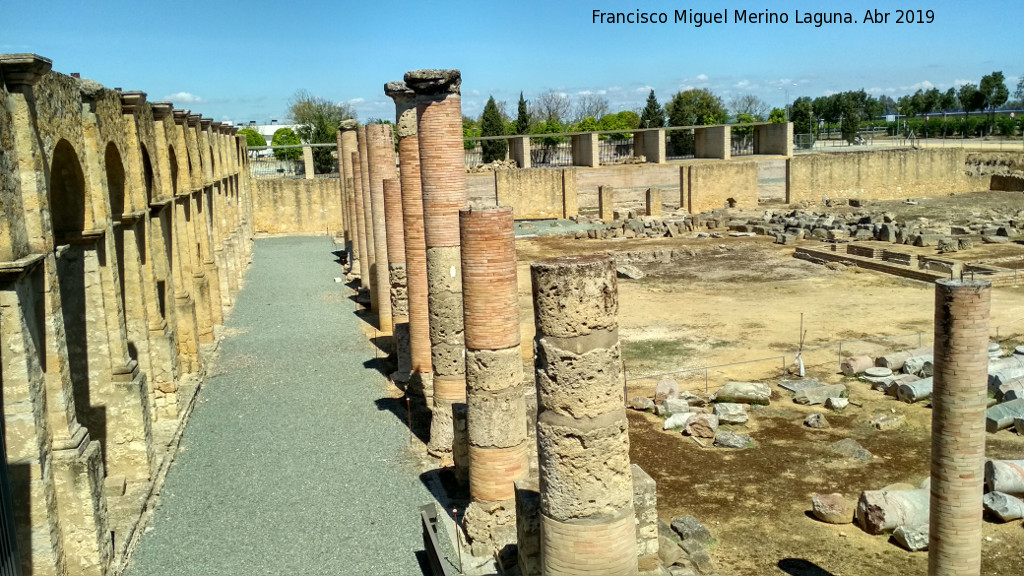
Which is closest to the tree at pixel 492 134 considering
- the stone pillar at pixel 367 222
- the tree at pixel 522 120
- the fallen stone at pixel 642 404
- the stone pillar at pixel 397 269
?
the tree at pixel 522 120

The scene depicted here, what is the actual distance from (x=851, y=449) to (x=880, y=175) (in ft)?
114

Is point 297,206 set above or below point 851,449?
above

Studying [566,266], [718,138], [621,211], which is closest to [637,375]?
[566,266]

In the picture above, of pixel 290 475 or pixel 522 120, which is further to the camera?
pixel 522 120

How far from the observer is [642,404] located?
523 inches

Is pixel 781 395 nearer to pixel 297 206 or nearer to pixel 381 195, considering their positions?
pixel 381 195

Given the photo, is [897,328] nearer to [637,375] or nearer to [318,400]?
[637,375]

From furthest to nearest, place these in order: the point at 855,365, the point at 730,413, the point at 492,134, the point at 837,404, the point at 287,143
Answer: the point at 287,143, the point at 492,134, the point at 855,365, the point at 837,404, the point at 730,413

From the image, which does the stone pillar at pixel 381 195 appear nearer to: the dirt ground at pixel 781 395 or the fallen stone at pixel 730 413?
the dirt ground at pixel 781 395

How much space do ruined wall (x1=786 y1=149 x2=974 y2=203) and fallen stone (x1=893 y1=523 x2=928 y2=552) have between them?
33.8 meters

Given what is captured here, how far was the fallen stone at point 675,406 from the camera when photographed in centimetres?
1291

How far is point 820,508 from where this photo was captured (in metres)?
9.39

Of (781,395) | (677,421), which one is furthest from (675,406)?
(781,395)

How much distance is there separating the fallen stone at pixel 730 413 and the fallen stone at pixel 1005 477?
11.2 ft
